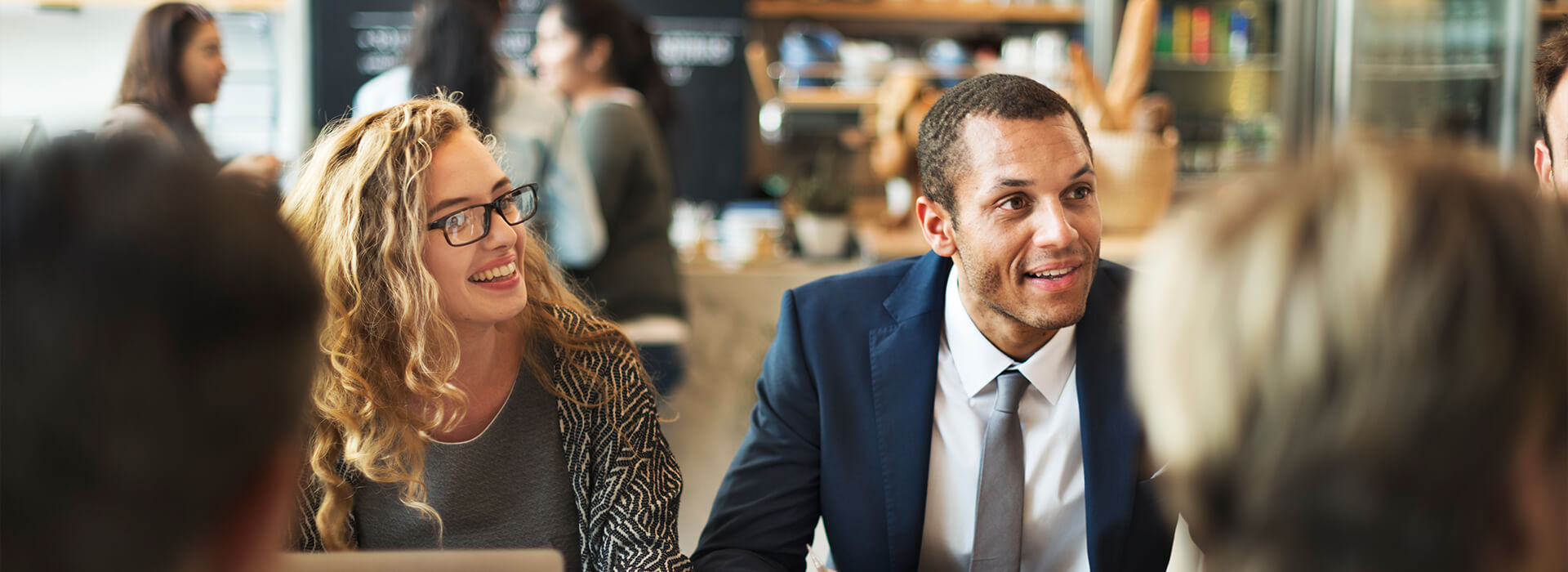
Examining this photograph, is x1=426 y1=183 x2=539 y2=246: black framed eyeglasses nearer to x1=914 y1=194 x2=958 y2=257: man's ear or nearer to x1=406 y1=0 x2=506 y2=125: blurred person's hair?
x1=914 y1=194 x2=958 y2=257: man's ear

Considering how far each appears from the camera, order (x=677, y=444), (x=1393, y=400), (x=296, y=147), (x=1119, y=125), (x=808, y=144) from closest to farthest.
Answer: (x=1393, y=400)
(x=1119, y=125)
(x=677, y=444)
(x=296, y=147)
(x=808, y=144)

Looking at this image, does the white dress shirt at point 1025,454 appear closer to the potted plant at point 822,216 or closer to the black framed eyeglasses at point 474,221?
the black framed eyeglasses at point 474,221

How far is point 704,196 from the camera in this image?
5.07m

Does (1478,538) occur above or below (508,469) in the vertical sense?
above

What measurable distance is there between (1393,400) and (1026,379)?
2.95 ft

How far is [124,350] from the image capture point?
417mm

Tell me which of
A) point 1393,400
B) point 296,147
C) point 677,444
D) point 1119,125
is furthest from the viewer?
point 296,147

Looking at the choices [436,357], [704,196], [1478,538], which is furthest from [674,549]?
[704,196]

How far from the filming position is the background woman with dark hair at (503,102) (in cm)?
231

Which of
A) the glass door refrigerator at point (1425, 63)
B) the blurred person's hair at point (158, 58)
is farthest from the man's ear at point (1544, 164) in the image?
the glass door refrigerator at point (1425, 63)

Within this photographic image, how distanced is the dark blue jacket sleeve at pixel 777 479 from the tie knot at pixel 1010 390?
24cm

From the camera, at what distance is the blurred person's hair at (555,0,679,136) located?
289cm

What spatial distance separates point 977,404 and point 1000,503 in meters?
0.14

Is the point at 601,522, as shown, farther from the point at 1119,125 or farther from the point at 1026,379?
the point at 1119,125
